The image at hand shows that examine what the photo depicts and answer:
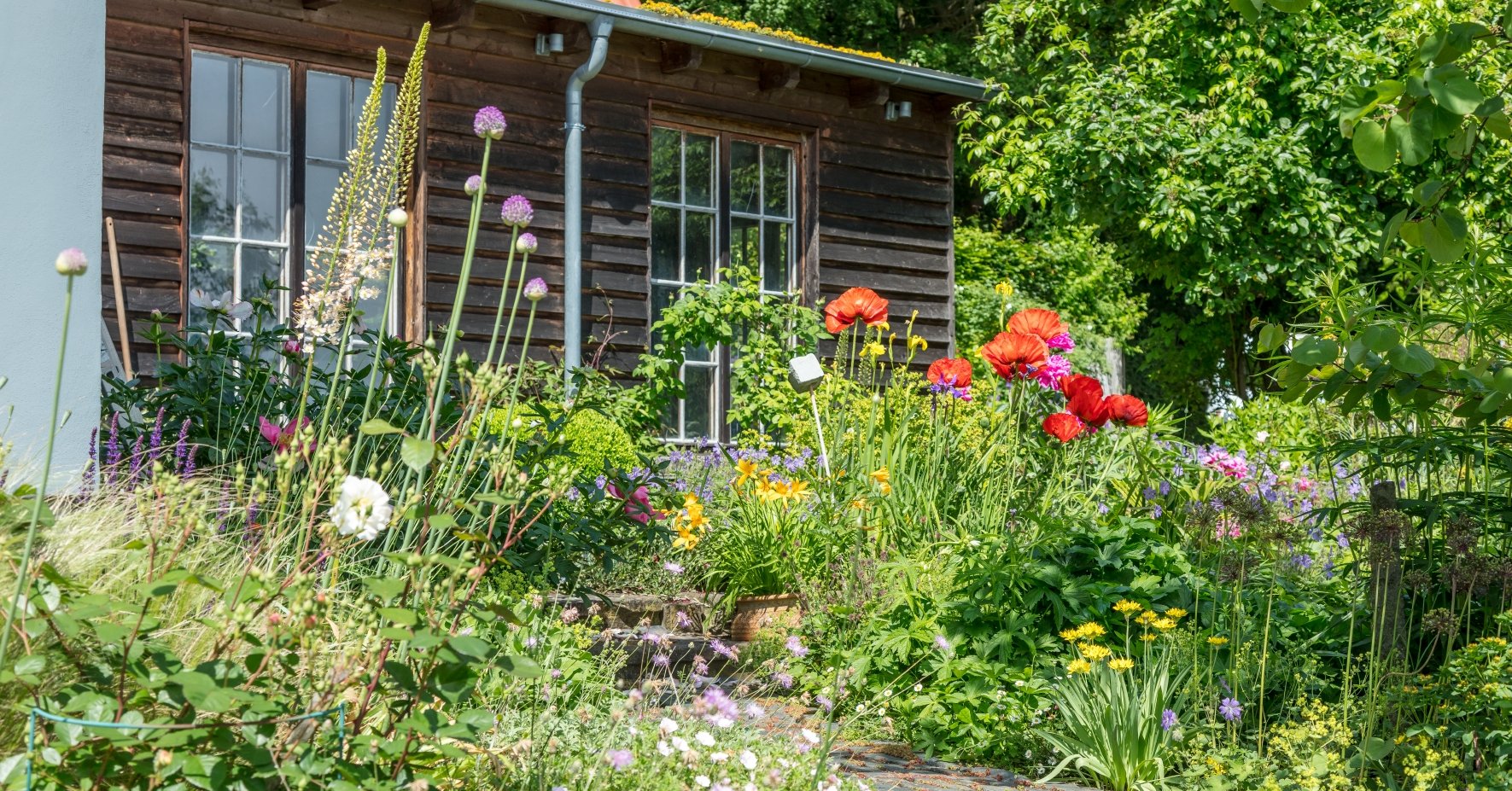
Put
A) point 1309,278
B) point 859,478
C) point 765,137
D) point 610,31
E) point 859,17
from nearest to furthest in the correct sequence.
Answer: point 859,478, point 610,31, point 765,137, point 1309,278, point 859,17

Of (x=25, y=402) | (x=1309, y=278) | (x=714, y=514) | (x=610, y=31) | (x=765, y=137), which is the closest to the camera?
(x=25, y=402)

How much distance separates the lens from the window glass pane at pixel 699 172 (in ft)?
28.1

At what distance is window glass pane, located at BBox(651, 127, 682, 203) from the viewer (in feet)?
27.8

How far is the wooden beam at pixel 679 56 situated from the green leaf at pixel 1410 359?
5.52m

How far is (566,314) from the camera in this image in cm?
762

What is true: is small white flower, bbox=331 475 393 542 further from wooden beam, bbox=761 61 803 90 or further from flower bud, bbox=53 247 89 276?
wooden beam, bbox=761 61 803 90

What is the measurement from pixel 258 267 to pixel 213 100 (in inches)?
34.1

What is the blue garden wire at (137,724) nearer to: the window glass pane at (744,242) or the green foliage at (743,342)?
the green foliage at (743,342)

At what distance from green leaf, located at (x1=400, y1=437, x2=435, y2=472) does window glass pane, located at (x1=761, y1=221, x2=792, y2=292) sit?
7.04 metres

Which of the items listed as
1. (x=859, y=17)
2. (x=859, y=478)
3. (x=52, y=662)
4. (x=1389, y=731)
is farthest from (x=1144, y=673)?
(x=859, y=17)

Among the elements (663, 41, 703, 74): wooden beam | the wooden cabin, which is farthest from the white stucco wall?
(663, 41, 703, 74): wooden beam

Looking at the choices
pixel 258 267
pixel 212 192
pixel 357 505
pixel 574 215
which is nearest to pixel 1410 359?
pixel 357 505

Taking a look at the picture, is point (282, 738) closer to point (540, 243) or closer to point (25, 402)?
point (25, 402)

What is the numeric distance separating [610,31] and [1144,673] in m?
5.26
